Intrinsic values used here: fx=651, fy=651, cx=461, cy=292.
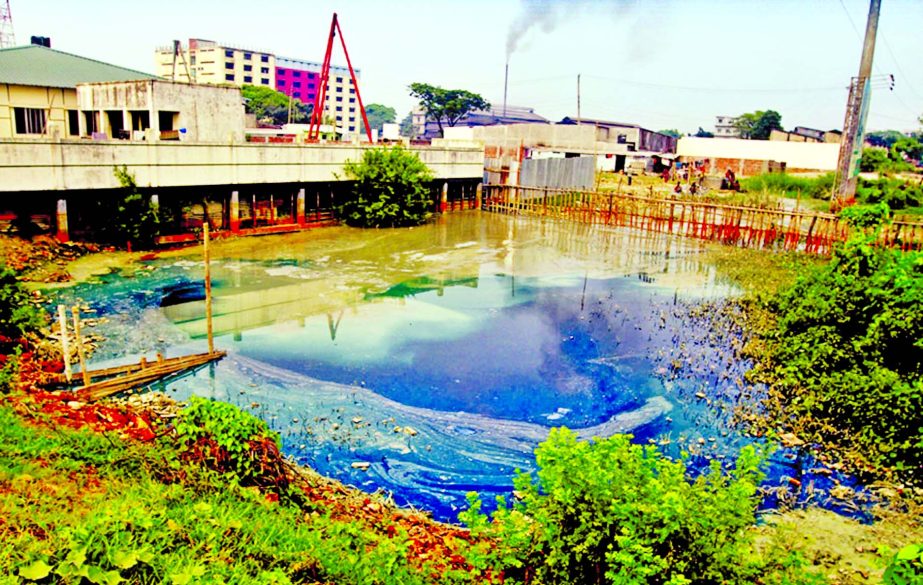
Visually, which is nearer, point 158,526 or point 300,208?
point 158,526

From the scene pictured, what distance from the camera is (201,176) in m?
25.4

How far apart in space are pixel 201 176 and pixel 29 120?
10.1 meters

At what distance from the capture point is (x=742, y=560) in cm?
580

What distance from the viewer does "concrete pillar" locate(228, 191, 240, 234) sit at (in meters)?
26.9

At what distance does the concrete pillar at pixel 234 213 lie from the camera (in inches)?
1057

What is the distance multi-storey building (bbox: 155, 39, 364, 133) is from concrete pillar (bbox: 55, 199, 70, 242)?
5877 centimetres

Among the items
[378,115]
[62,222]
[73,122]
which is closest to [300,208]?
[62,222]

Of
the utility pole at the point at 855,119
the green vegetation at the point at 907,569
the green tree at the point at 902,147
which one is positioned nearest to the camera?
the green vegetation at the point at 907,569

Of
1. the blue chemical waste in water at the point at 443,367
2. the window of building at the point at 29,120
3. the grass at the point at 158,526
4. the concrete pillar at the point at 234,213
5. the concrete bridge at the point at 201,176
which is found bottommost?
the blue chemical waste in water at the point at 443,367

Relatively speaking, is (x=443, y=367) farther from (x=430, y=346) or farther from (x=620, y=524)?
(x=620, y=524)

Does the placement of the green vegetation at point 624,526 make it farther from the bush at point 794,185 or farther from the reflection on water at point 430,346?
the bush at point 794,185

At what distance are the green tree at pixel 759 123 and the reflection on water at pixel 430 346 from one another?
6557 centimetres

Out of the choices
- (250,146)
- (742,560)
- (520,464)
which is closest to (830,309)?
(520,464)

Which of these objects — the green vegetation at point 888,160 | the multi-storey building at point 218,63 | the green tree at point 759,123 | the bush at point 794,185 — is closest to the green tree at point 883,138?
the green tree at point 759,123
